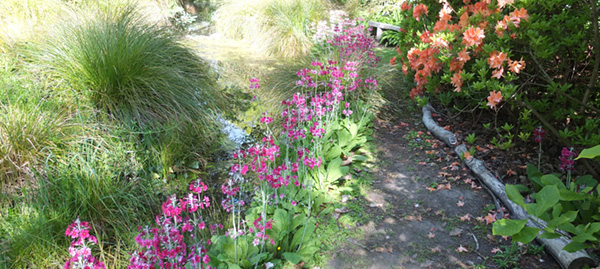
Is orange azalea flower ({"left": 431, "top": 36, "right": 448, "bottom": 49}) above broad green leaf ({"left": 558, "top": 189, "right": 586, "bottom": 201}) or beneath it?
above

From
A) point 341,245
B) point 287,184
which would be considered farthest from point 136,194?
point 341,245

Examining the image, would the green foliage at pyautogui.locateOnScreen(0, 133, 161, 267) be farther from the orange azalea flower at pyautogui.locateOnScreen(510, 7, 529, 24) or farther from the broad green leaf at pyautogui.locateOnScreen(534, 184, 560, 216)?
the orange azalea flower at pyautogui.locateOnScreen(510, 7, 529, 24)

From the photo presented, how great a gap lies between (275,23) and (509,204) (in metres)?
5.57

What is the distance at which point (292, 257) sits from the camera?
2.34m

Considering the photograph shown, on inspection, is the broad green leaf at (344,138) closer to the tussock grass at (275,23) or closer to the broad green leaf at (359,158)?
the broad green leaf at (359,158)

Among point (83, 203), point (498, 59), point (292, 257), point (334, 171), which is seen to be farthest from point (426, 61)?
point (83, 203)

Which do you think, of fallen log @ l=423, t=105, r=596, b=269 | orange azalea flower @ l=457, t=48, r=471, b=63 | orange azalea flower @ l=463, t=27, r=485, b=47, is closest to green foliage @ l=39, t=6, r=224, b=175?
fallen log @ l=423, t=105, r=596, b=269

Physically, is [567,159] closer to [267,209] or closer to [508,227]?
[508,227]

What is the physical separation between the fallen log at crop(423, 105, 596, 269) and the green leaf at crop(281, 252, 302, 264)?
4.15 feet

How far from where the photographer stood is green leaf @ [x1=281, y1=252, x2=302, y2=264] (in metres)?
2.32

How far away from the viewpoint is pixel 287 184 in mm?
2924

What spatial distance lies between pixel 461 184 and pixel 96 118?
10.9 ft

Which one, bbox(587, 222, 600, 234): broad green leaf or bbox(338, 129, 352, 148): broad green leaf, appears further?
bbox(338, 129, 352, 148): broad green leaf

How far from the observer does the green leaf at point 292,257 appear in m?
2.32
